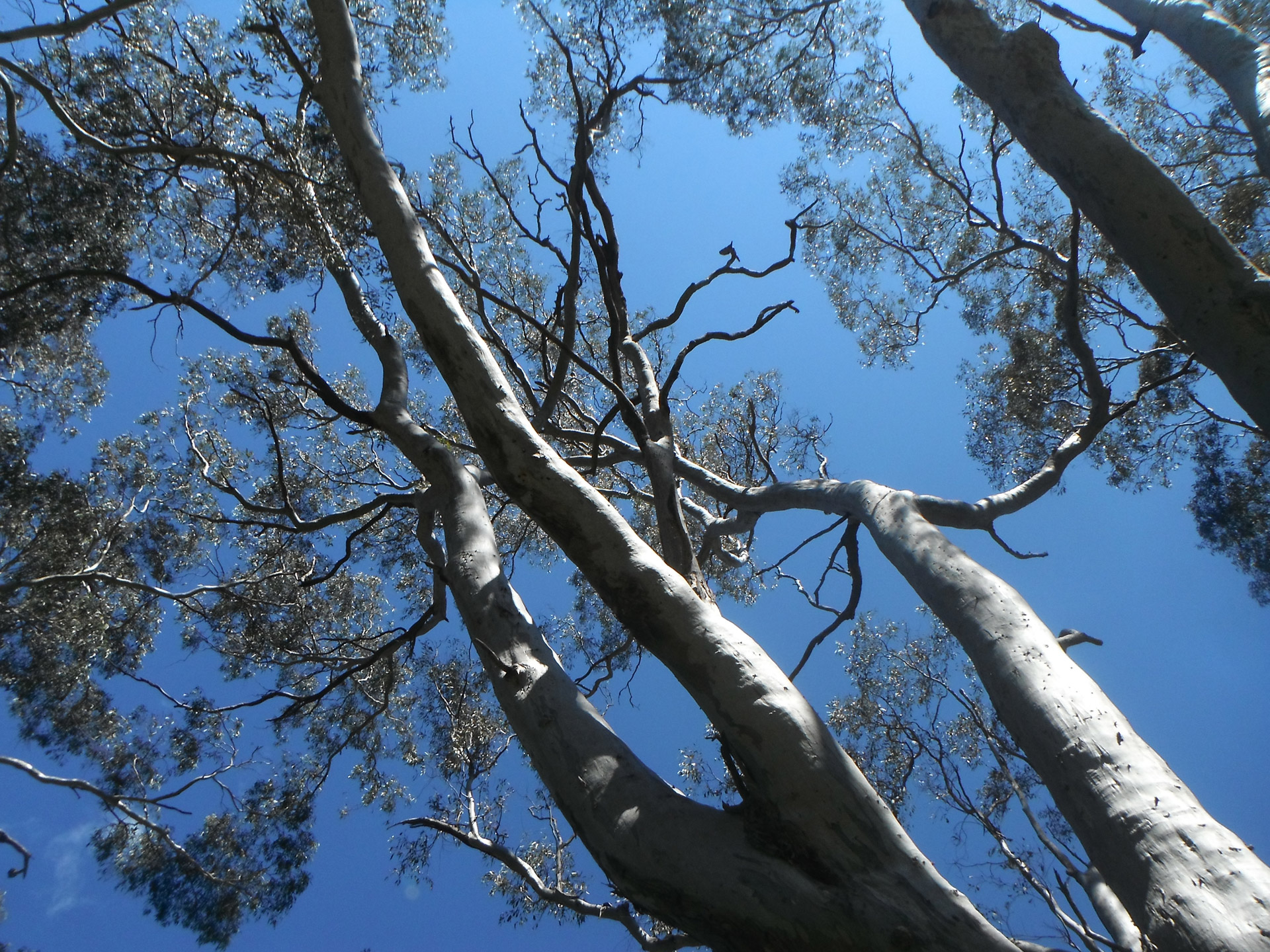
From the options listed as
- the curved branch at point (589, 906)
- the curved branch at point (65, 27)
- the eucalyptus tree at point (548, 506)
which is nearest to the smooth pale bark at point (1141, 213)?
the eucalyptus tree at point (548, 506)

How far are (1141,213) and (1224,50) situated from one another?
274 centimetres

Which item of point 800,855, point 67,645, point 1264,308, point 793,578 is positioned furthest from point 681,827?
point 67,645

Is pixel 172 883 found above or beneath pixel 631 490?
beneath

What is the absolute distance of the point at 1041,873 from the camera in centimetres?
496

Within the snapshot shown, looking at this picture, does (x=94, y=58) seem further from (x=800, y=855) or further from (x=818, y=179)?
(x=800, y=855)

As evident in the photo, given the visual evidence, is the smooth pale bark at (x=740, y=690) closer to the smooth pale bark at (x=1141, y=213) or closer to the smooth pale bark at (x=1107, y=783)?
the smooth pale bark at (x=1107, y=783)

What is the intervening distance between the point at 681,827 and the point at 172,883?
5906 millimetres

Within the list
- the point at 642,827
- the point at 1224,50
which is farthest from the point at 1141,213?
the point at 1224,50

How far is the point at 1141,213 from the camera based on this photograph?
94.9 inches

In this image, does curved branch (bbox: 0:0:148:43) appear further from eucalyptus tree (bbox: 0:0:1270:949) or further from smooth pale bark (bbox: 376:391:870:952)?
smooth pale bark (bbox: 376:391:870:952)

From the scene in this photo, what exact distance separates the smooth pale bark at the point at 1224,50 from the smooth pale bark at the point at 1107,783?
3177 mm

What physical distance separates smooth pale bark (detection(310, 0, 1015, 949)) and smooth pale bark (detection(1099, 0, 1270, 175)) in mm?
4068

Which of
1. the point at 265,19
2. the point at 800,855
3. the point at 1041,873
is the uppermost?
the point at 265,19

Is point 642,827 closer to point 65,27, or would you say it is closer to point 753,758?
point 753,758
